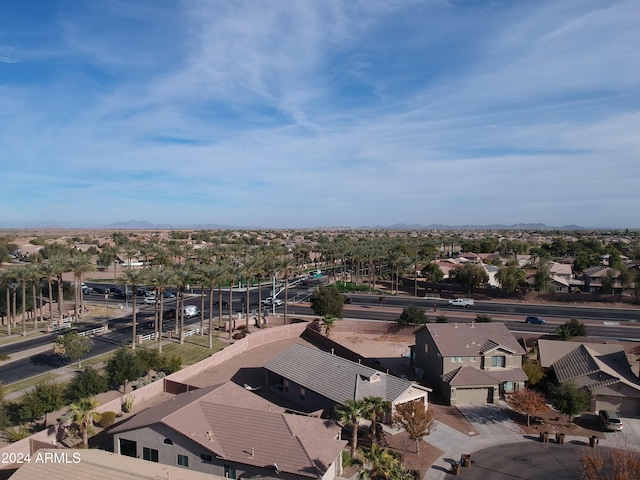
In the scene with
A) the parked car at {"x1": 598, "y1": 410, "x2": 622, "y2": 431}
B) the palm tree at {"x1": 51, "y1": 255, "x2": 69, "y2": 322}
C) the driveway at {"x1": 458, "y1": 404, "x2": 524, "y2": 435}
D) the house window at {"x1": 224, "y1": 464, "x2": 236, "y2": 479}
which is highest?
the palm tree at {"x1": 51, "y1": 255, "x2": 69, "y2": 322}

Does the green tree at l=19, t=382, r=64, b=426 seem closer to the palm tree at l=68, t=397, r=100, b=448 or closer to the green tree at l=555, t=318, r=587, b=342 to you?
the palm tree at l=68, t=397, r=100, b=448

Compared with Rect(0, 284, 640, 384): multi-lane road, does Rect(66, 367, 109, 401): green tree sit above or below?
above

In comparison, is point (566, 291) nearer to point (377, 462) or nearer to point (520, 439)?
point (520, 439)

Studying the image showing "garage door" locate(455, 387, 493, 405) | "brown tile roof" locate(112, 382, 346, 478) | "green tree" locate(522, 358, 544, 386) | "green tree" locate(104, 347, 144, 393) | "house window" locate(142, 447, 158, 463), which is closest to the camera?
"brown tile roof" locate(112, 382, 346, 478)

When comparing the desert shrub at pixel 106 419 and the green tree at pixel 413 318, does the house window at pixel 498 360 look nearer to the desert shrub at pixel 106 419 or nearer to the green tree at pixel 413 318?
the green tree at pixel 413 318

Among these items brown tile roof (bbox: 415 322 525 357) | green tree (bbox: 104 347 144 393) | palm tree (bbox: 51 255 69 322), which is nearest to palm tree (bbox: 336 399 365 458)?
brown tile roof (bbox: 415 322 525 357)

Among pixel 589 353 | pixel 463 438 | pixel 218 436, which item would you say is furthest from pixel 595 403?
pixel 218 436

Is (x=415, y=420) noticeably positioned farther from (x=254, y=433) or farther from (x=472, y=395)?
(x=472, y=395)
